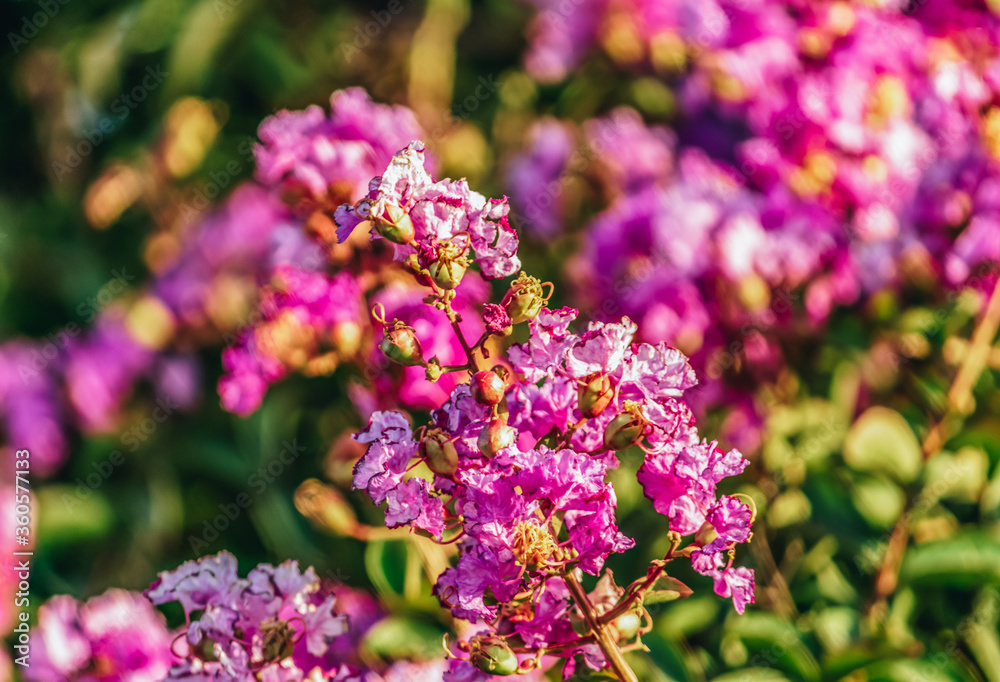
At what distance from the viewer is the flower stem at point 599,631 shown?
470mm

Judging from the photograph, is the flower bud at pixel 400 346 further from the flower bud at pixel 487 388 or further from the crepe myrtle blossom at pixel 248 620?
the crepe myrtle blossom at pixel 248 620

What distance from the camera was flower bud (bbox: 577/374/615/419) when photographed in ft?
1.53

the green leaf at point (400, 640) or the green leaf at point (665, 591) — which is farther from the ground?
the green leaf at point (665, 591)

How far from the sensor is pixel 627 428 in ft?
1.54

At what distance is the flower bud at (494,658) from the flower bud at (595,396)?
0.14 meters

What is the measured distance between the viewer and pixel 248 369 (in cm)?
82

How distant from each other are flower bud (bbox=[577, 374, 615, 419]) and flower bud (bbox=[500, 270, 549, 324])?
53 millimetres

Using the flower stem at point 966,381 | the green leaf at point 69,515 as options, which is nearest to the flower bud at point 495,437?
the flower stem at point 966,381

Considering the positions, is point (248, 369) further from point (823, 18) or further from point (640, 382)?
point (823, 18)

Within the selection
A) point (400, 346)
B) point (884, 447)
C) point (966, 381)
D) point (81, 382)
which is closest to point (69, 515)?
point (81, 382)

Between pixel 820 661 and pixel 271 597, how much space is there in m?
0.53

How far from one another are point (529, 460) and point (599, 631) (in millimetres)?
119

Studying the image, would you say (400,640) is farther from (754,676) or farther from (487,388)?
(487,388)

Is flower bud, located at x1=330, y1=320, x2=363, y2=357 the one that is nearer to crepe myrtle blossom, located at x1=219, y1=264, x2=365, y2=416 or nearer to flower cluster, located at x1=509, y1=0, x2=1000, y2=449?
crepe myrtle blossom, located at x1=219, y1=264, x2=365, y2=416
